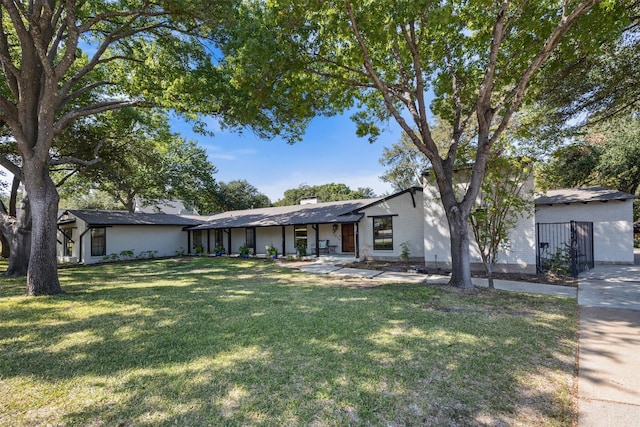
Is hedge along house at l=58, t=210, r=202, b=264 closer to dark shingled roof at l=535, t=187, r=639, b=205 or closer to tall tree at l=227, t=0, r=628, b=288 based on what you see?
tall tree at l=227, t=0, r=628, b=288

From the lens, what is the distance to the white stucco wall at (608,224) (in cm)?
1078

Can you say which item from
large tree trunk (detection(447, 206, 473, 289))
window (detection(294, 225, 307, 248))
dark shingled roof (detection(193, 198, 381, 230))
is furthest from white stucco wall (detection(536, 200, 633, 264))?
window (detection(294, 225, 307, 248))

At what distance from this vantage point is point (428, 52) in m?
8.04

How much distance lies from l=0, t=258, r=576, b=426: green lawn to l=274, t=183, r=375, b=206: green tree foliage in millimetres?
40240

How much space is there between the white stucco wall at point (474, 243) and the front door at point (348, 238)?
5130 mm

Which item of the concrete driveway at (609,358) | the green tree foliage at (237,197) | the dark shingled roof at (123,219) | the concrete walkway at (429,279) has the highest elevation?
the green tree foliage at (237,197)

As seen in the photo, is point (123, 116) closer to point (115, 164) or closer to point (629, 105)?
point (115, 164)

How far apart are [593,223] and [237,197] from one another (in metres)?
29.8

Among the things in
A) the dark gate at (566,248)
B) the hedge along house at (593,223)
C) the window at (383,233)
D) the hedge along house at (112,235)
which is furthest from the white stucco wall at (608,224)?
the hedge along house at (112,235)

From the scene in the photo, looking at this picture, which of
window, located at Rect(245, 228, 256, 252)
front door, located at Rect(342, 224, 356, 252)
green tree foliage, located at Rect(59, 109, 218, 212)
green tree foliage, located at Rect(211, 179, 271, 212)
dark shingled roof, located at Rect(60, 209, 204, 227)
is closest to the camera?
green tree foliage, located at Rect(59, 109, 218, 212)

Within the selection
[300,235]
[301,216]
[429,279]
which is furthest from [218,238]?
[429,279]

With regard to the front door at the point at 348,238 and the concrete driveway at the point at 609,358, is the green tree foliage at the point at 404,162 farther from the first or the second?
the concrete driveway at the point at 609,358

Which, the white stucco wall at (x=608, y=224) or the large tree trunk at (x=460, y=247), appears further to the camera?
the white stucco wall at (x=608, y=224)

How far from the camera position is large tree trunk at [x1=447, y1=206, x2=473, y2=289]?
7.23 metres
